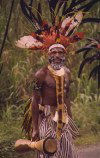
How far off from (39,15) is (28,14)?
19 centimetres

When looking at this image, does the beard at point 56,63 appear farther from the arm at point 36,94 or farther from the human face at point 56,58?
the arm at point 36,94

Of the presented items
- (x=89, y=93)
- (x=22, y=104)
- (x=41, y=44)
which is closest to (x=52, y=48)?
(x=41, y=44)

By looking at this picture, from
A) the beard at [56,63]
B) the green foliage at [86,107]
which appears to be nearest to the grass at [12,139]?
the green foliage at [86,107]

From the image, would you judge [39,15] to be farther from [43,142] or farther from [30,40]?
[43,142]

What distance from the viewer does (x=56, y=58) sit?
416 cm

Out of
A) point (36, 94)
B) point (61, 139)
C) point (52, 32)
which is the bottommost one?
point (61, 139)

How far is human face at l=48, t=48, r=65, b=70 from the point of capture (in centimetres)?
416

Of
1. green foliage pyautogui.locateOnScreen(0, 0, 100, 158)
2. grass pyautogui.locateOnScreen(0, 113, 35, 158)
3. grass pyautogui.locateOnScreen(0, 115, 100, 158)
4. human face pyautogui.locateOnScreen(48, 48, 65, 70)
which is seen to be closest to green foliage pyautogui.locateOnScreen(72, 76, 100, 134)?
green foliage pyautogui.locateOnScreen(0, 0, 100, 158)

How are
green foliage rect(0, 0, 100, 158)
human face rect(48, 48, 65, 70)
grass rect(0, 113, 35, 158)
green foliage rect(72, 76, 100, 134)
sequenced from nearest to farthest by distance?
human face rect(48, 48, 65, 70) < grass rect(0, 113, 35, 158) < green foliage rect(0, 0, 100, 158) < green foliage rect(72, 76, 100, 134)

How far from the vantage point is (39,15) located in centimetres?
437

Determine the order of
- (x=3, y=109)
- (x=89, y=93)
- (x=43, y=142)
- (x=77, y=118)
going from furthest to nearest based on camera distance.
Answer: (x=89, y=93) → (x=77, y=118) → (x=3, y=109) → (x=43, y=142)

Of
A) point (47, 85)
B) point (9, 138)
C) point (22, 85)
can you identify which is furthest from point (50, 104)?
point (22, 85)

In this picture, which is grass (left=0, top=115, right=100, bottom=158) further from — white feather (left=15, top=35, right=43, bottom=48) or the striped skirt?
white feather (left=15, top=35, right=43, bottom=48)

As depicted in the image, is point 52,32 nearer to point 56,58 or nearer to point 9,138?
point 56,58
